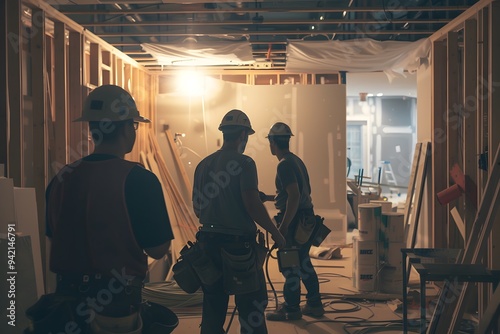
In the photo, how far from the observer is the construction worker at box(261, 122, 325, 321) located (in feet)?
14.2

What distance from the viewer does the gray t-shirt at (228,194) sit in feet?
10.5

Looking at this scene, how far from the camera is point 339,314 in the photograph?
4.94 meters

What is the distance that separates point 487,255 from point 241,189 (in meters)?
2.39

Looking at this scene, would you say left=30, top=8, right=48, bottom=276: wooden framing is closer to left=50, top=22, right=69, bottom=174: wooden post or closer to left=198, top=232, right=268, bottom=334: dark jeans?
left=50, top=22, right=69, bottom=174: wooden post

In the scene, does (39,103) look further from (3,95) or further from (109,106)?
(109,106)

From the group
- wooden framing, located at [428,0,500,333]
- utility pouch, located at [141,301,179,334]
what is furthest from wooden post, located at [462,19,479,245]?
utility pouch, located at [141,301,179,334]

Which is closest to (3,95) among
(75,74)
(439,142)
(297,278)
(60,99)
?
(60,99)

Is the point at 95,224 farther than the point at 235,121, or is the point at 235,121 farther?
the point at 235,121

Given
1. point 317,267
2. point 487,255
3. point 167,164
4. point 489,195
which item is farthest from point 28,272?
point 167,164

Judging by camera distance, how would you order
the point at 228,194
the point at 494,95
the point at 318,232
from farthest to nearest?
the point at 318,232 < the point at 494,95 < the point at 228,194

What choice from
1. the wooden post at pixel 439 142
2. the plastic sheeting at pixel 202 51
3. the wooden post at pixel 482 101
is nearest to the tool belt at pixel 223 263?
the wooden post at pixel 482 101

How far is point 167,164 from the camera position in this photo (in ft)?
27.3

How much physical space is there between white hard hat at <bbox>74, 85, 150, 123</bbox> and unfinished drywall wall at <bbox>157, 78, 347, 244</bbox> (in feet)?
20.6

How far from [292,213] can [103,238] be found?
2.49m
